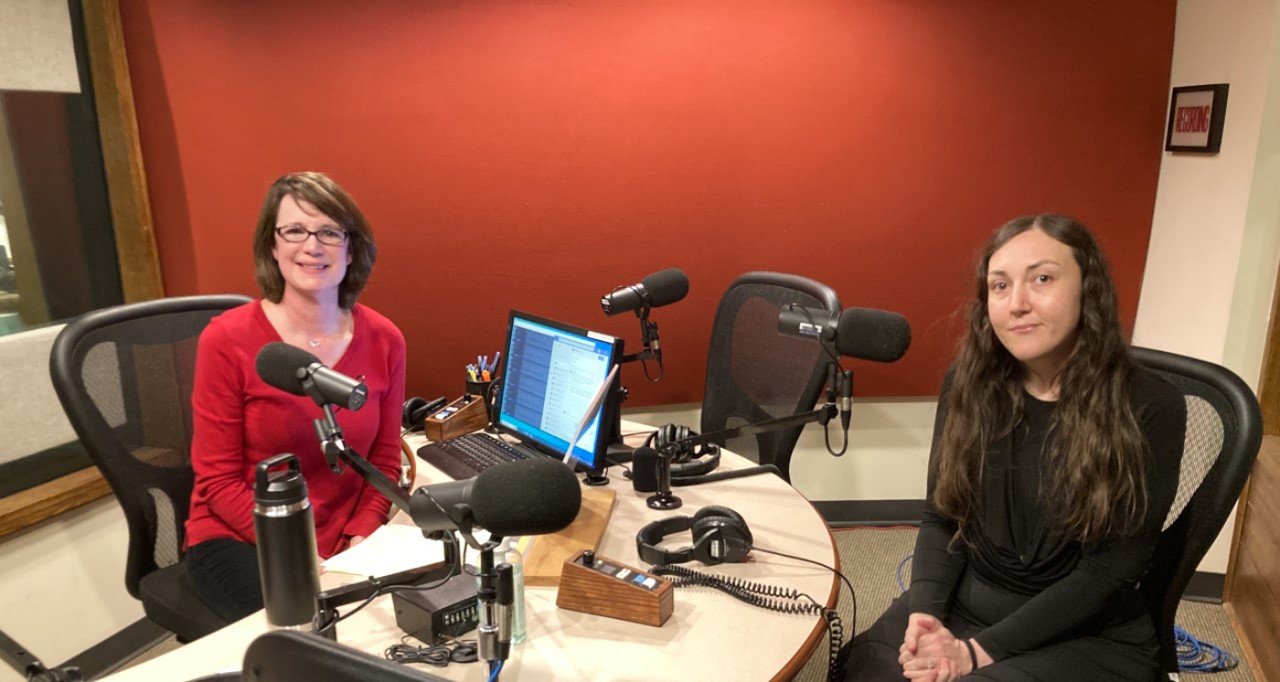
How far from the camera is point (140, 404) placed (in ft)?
6.24

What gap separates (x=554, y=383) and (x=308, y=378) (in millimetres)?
821

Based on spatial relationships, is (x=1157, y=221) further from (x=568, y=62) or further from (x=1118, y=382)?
(x=568, y=62)

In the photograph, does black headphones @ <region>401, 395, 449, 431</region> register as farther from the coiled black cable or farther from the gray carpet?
the gray carpet

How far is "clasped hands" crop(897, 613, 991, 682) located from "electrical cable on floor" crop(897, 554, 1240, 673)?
1420mm

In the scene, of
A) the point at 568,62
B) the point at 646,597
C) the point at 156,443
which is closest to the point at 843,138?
the point at 568,62

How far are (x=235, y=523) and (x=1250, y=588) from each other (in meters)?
2.93

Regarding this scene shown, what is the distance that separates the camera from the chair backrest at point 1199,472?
4.63 ft

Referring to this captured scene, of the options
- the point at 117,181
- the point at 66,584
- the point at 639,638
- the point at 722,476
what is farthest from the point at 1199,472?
the point at 117,181

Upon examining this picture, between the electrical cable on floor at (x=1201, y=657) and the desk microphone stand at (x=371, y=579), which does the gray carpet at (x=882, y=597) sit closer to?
the electrical cable on floor at (x=1201, y=657)

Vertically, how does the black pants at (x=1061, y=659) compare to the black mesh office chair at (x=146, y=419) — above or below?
below

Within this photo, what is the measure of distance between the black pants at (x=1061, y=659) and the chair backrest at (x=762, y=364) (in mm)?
653

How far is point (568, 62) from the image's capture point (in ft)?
9.50

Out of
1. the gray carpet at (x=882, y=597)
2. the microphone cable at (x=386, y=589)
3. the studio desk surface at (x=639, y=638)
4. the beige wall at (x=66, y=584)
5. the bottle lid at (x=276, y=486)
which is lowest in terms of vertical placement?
the gray carpet at (x=882, y=597)

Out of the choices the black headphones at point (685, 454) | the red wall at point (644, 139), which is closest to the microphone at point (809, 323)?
the black headphones at point (685, 454)
